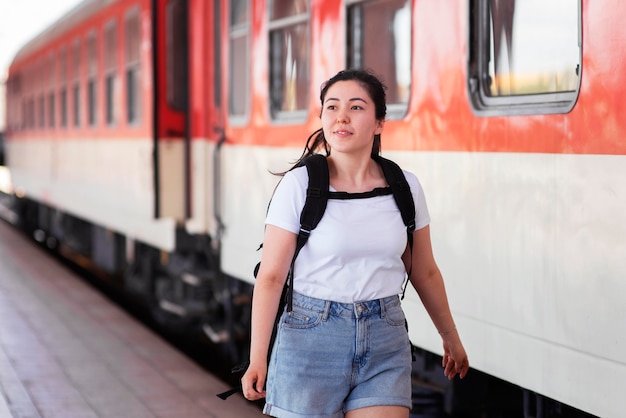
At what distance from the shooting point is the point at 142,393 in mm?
6676

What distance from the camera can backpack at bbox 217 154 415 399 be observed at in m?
3.21

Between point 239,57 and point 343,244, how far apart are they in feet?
15.3

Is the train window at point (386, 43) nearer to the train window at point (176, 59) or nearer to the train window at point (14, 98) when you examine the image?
the train window at point (176, 59)

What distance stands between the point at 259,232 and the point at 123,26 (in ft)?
14.4

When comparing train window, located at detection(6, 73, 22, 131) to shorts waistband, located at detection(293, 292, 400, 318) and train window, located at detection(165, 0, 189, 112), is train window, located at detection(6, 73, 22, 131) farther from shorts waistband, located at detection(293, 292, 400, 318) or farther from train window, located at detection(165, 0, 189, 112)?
shorts waistband, located at detection(293, 292, 400, 318)

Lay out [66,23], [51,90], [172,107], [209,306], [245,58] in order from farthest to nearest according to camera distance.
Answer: [51,90] → [66,23] → [209,306] → [172,107] → [245,58]

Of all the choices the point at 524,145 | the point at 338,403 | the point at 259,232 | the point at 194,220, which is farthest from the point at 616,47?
the point at 194,220

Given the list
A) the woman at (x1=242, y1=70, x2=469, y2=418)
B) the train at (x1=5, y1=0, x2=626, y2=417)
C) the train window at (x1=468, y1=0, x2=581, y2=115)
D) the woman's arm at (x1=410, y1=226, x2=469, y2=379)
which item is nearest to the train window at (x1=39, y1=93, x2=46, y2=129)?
the train at (x1=5, y1=0, x2=626, y2=417)

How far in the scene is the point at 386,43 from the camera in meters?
5.43

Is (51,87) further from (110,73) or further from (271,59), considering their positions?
(271,59)

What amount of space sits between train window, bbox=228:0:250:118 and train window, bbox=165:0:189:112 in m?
1.17

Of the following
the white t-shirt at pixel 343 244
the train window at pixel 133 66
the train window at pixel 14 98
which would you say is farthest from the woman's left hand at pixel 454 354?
the train window at pixel 14 98

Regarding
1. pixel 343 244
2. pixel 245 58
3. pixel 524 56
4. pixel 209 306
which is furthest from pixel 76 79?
pixel 343 244

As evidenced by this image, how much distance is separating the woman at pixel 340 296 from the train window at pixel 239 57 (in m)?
4.13
